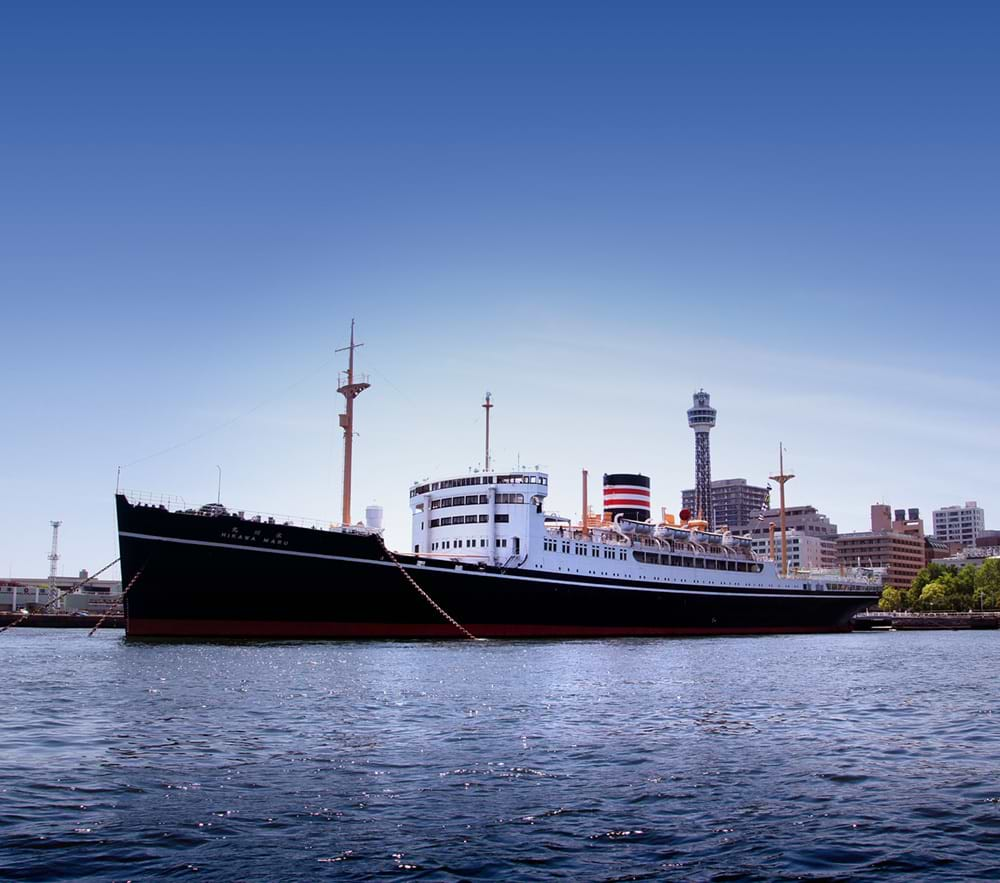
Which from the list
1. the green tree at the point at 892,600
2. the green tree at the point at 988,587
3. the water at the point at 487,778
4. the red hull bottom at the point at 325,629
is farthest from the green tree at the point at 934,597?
the water at the point at 487,778

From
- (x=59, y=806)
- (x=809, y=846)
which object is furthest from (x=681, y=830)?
(x=59, y=806)

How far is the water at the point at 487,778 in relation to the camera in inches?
414

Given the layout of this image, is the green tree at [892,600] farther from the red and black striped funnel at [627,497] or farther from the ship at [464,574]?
the red and black striped funnel at [627,497]

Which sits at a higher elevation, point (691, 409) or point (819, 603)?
point (691, 409)

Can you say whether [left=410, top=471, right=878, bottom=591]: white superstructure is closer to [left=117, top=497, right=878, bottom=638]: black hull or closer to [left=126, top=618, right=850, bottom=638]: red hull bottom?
[left=117, top=497, right=878, bottom=638]: black hull

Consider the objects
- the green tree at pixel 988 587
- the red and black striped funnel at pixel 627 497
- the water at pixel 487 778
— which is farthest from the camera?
the green tree at pixel 988 587

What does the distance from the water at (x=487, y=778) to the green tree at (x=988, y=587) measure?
406 feet

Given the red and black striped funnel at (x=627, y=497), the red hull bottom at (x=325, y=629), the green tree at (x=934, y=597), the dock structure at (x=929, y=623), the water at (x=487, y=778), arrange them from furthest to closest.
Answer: the green tree at (x=934, y=597) < the dock structure at (x=929, y=623) < the red and black striped funnel at (x=627, y=497) < the red hull bottom at (x=325, y=629) < the water at (x=487, y=778)

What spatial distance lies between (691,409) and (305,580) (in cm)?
13491

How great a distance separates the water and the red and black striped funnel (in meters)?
43.0

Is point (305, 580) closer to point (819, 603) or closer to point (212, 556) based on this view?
point (212, 556)

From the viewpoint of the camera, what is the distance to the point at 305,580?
142 feet

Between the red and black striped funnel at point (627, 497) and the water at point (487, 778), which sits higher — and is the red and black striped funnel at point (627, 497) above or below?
above

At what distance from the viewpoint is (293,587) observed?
4328 centimetres
